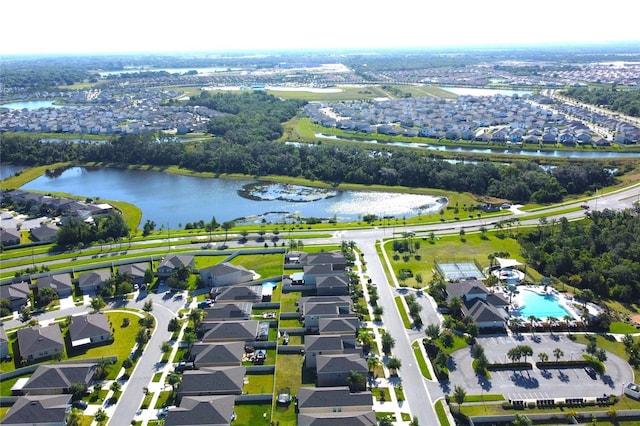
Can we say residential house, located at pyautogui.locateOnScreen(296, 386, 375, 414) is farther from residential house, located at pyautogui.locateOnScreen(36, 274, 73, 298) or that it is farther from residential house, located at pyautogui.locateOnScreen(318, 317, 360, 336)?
residential house, located at pyautogui.locateOnScreen(36, 274, 73, 298)

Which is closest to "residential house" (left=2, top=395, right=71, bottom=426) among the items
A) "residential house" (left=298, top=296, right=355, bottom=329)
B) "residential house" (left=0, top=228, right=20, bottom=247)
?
"residential house" (left=298, top=296, right=355, bottom=329)

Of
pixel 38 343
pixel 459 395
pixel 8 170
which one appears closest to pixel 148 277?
pixel 38 343

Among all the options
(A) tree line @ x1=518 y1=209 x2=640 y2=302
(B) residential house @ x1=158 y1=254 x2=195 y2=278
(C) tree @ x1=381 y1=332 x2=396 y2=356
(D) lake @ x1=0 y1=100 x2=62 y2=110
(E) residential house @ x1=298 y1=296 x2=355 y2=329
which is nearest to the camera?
(C) tree @ x1=381 y1=332 x2=396 y2=356

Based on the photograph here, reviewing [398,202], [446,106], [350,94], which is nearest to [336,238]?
[398,202]

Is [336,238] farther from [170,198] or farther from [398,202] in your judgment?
[170,198]

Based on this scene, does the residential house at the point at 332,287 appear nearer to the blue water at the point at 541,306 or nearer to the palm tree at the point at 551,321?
the blue water at the point at 541,306

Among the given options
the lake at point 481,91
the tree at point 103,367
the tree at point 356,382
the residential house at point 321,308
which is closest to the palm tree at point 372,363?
the tree at point 356,382

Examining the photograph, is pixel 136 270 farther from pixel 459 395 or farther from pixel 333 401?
pixel 459 395

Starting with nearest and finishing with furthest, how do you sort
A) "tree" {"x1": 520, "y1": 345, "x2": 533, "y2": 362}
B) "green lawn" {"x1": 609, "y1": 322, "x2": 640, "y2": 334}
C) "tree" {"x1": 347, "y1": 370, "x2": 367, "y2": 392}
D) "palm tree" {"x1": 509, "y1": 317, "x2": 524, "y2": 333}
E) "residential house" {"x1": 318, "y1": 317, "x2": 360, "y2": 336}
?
"tree" {"x1": 347, "y1": 370, "x2": 367, "y2": 392}, "tree" {"x1": 520, "y1": 345, "x2": 533, "y2": 362}, "residential house" {"x1": 318, "y1": 317, "x2": 360, "y2": 336}, "green lawn" {"x1": 609, "y1": 322, "x2": 640, "y2": 334}, "palm tree" {"x1": 509, "y1": 317, "x2": 524, "y2": 333}
